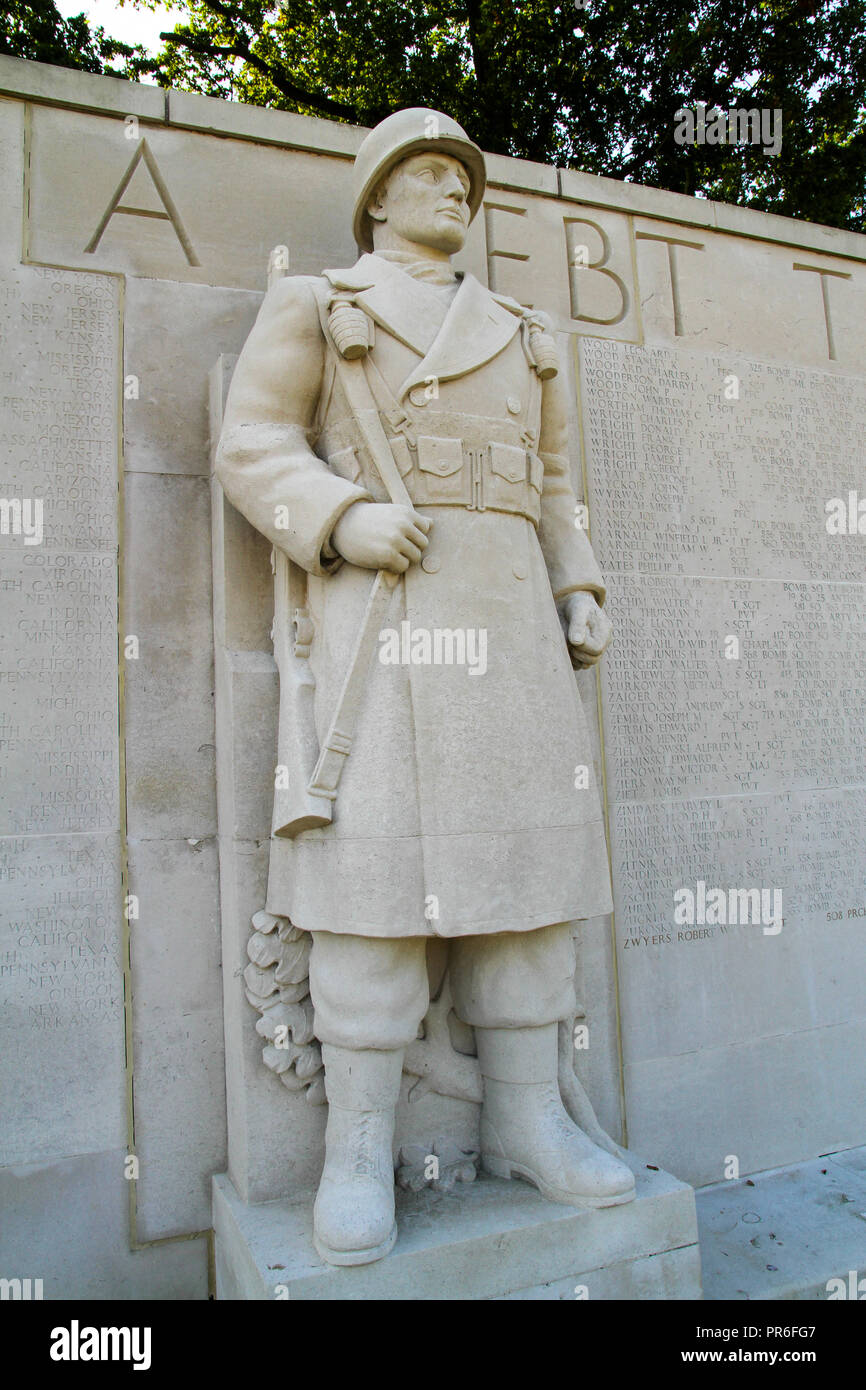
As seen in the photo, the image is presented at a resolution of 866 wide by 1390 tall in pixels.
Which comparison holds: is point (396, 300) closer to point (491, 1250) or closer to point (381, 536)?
point (381, 536)

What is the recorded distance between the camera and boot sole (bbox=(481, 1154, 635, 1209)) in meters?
3.12

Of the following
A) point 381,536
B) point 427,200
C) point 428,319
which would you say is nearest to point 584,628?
point 381,536

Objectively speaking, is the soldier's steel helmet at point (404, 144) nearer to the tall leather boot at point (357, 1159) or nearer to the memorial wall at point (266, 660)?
the memorial wall at point (266, 660)

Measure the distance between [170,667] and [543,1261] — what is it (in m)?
2.39

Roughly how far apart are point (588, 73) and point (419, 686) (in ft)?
34.2

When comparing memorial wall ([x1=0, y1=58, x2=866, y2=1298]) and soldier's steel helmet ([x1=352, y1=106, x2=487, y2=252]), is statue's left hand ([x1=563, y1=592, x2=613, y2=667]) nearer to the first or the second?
memorial wall ([x1=0, y1=58, x2=866, y2=1298])

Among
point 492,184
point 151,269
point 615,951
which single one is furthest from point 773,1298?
point 492,184

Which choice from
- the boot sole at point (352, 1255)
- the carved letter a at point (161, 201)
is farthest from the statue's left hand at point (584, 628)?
the carved letter a at point (161, 201)

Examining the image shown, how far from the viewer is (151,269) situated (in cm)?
406

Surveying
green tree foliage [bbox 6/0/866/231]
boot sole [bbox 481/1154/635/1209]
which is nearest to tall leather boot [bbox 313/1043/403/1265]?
boot sole [bbox 481/1154/635/1209]

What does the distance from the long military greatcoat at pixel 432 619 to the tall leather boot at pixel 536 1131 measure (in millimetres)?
542

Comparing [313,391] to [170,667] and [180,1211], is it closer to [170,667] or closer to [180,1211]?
[170,667]

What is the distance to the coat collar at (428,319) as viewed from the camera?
333 cm

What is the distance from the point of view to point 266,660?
3656 mm
